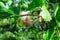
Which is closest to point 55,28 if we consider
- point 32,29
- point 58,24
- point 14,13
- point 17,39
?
point 58,24

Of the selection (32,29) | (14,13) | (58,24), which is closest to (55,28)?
(58,24)

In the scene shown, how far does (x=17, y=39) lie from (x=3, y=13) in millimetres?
1105

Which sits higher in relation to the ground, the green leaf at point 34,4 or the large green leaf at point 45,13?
the green leaf at point 34,4

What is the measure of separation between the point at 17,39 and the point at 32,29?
50 centimetres

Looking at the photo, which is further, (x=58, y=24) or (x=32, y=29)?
(x=32, y=29)

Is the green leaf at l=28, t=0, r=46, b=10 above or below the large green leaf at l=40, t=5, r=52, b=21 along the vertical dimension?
above

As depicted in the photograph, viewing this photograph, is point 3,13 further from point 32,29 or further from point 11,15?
point 32,29

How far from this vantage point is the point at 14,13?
24.9 inches

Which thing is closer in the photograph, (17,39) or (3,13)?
(3,13)

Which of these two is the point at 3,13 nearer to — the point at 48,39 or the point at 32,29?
the point at 48,39

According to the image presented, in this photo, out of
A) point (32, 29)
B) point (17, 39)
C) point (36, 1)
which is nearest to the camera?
point (36, 1)

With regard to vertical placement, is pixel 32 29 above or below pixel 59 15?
above

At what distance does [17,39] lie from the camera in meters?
1.69

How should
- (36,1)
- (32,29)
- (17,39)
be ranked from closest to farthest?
(36,1) < (32,29) < (17,39)
